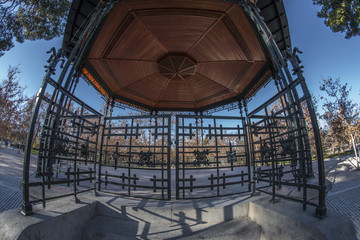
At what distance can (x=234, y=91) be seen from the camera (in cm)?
842

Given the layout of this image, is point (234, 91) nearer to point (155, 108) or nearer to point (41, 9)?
point (155, 108)

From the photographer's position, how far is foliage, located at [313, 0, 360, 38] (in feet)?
21.2

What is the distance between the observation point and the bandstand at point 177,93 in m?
3.22

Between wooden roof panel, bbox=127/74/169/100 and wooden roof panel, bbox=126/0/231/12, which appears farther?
wooden roof panel, bbox=127/74/169/100

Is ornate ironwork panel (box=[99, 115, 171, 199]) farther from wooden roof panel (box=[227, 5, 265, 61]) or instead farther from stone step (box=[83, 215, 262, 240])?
wooden roof panel (box=[227, 5, 265, 61])

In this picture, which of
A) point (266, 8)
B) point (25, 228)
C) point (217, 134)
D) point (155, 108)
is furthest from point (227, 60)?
point (25, 228)

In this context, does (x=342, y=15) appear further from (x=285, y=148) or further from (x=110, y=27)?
(x=110, y=27)

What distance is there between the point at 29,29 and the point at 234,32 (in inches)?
343

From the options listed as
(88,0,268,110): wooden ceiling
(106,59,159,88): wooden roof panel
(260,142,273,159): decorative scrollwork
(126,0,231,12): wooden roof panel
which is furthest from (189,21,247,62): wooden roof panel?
(260,142,273,159): decorative scrollwork

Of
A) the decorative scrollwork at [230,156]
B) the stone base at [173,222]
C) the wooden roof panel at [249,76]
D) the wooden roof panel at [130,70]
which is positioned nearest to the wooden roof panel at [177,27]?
the wooden roof panel at [130,70]

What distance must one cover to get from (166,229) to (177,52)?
5754 millimetres

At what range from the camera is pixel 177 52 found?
20.9 feet

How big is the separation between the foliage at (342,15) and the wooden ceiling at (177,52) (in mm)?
3623

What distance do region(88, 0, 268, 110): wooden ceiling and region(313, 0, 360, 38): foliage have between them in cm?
362
